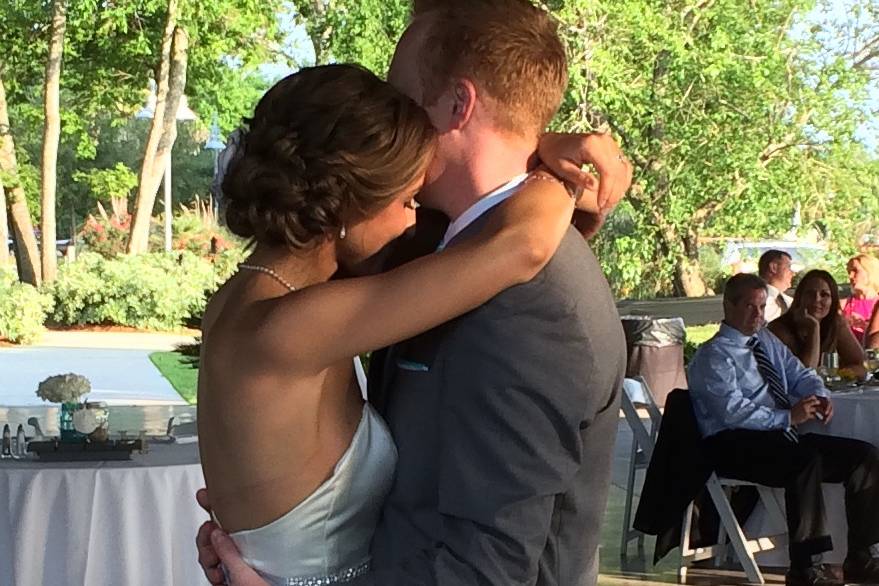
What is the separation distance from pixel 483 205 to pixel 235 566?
460 mm

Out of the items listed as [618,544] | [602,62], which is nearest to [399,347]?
[618,544]

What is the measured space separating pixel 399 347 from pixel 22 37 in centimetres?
1617

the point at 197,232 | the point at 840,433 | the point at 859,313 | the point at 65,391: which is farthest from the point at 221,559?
the point at 197,232

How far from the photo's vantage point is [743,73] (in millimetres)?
15867

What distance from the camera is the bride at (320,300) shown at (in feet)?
4.20

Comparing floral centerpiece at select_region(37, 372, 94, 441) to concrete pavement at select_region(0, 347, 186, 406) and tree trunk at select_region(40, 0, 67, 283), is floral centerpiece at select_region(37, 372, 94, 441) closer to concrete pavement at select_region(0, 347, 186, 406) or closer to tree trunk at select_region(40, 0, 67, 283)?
concrete pavement at select_region(0, 347, 186, 406)

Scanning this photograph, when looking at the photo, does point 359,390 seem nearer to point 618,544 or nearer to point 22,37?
point 618,544

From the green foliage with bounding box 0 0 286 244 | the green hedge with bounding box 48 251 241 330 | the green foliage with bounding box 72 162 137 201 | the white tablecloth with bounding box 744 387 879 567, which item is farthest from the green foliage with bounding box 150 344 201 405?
the white tablecloth with bounding box 744 387 879 567

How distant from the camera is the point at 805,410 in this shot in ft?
18.9

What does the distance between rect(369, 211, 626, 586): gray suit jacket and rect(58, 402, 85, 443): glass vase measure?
272 cm

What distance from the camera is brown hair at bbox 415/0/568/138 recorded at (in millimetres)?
1340

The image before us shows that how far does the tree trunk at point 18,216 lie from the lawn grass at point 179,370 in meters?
1.91

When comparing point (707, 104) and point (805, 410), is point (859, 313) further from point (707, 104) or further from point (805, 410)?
point (707, 104)

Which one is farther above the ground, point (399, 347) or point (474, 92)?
point (474, 92)
